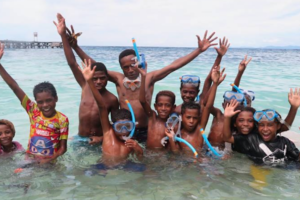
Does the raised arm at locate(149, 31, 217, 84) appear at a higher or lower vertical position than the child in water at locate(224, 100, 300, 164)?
higher

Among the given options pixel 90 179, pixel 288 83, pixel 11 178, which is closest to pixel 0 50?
pixel 11 178

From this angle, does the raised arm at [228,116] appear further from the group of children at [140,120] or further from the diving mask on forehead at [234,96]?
the diving mask on forehead at [234,96]

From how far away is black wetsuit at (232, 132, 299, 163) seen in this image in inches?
148

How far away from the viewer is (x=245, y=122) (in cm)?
385

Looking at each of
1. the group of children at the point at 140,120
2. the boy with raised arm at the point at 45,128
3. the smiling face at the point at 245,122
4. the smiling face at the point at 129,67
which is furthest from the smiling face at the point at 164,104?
the boy with raised arm at the point at 45,128

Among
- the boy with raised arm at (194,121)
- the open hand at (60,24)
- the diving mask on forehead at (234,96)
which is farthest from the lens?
the diving mask on forehead at (234,96)

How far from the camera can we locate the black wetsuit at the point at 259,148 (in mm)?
3748

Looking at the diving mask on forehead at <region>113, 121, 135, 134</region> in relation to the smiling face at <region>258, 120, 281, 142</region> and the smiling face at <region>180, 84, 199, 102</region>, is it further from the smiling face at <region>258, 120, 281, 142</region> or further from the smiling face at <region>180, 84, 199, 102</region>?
the smiling face at <region>258, 120, 281, 142</region>

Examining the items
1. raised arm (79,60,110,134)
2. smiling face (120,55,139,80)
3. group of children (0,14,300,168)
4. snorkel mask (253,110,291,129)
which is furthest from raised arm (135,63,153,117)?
snorkel mask (253,110,291,129)

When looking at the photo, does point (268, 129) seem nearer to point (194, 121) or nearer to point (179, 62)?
point (194, 121)

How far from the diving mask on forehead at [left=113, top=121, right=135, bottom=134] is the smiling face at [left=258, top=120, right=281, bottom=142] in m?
1.69

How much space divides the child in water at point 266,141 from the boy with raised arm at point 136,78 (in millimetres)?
1081

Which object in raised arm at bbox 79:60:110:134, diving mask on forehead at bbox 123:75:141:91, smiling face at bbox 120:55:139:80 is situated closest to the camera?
raised arm at bbox 79:60:110:134

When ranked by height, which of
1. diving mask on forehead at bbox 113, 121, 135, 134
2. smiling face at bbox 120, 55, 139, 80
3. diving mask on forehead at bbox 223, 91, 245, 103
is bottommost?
diving mask on forehead at bbox 113, 121, 135, 134
